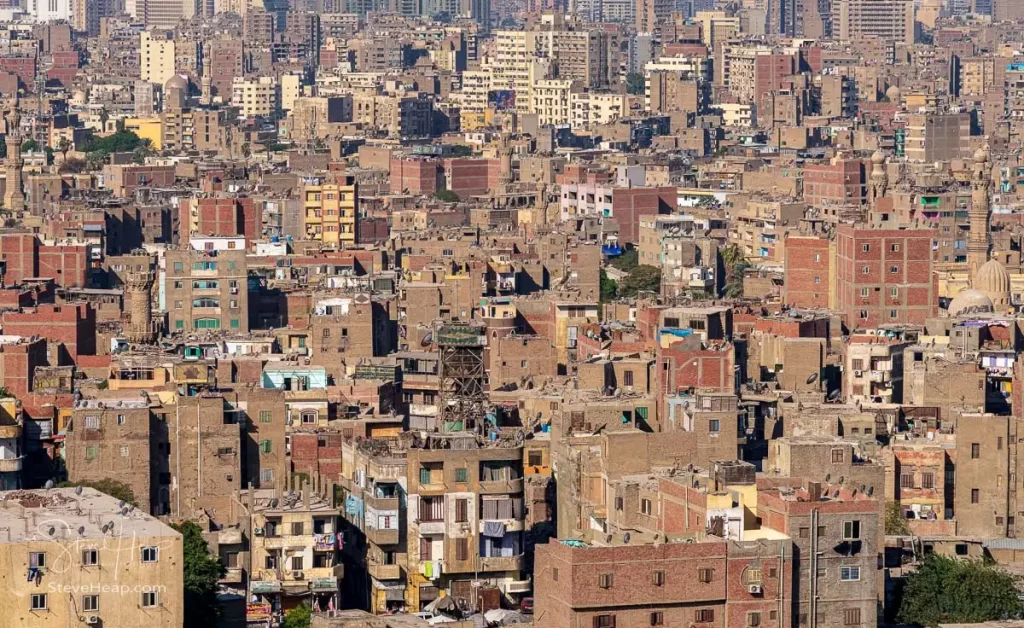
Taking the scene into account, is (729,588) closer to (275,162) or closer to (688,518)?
(688,518)

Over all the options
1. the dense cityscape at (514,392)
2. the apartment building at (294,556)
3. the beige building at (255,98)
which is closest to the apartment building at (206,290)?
the dense cityscape at (514,392)

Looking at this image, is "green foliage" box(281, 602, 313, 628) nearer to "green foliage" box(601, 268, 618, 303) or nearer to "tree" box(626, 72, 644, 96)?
"green foliage" box(601, 268, 618, 303)

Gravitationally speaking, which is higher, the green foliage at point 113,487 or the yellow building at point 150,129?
the yellow building at point 150,129

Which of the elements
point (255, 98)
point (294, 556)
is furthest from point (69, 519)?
point (255, 98)

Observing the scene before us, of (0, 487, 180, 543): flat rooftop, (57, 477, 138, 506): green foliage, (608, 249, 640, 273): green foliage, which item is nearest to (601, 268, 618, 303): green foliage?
(608, 249, 640, 273): green foliage

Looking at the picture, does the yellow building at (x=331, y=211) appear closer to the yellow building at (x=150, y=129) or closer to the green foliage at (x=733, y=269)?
the green foliage at (x=733, y=269)

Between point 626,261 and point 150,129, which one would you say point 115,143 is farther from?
point 626,261
